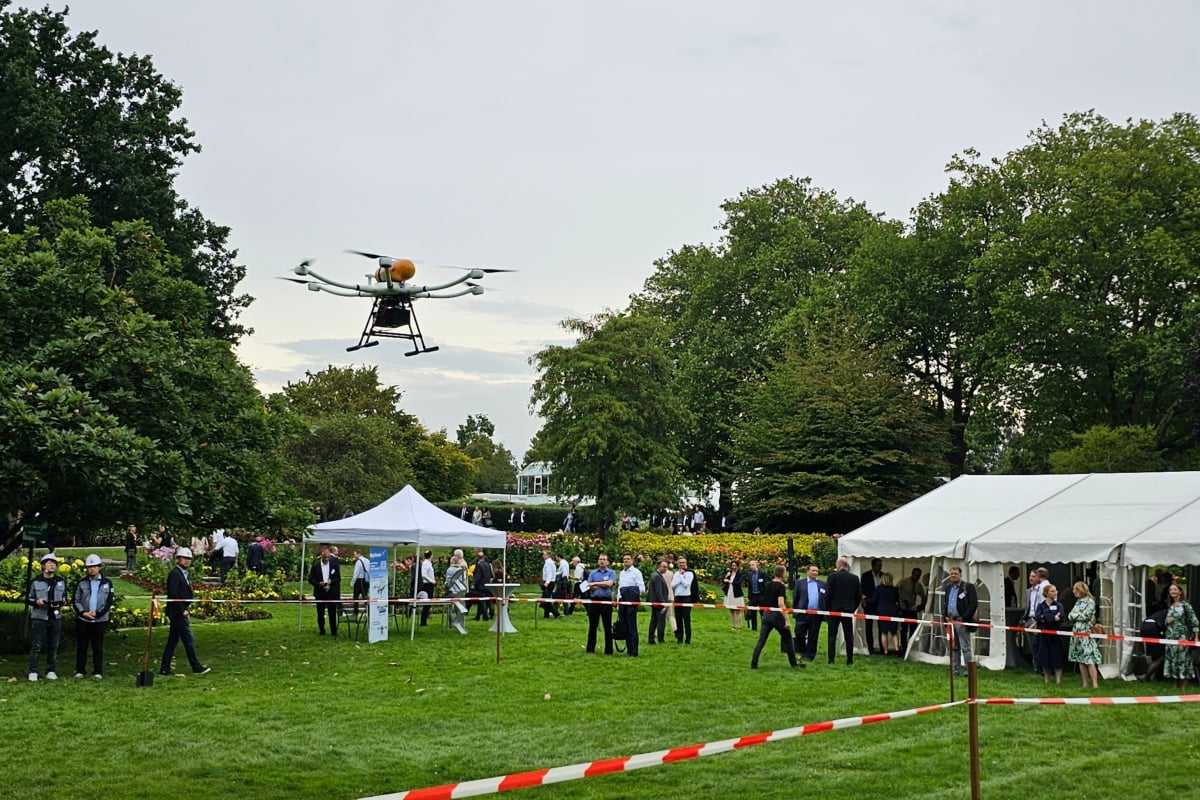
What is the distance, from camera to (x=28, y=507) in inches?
672

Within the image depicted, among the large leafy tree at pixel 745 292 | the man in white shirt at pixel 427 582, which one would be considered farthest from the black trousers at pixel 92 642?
the large leafy tree at pixel 745 292

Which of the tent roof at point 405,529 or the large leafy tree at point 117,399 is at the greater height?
the large leafy tree at point 117,399

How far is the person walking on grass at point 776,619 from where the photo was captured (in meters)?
17.6

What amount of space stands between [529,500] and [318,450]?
47749mm

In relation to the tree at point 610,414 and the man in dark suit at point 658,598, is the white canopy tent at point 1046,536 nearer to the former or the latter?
the man in dark suit at point 658,598

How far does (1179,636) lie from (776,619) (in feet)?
17.1

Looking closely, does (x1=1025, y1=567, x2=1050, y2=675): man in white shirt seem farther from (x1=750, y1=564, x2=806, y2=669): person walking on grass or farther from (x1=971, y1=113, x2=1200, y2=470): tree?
(x1=971, y1=113, x2=1200, y2=470): tree

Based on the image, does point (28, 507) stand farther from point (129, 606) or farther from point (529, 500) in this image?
point (529, 500)

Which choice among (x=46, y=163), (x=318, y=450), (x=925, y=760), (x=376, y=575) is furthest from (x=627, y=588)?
(x=318, y=450)

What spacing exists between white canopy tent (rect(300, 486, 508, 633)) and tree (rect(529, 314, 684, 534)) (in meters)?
19.5

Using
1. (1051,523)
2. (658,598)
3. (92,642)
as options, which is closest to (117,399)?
(92,642)

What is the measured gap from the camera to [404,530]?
2238 cm

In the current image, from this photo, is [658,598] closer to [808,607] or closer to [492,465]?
[808,607]

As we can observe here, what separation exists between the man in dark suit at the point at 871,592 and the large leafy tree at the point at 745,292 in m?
30.2
